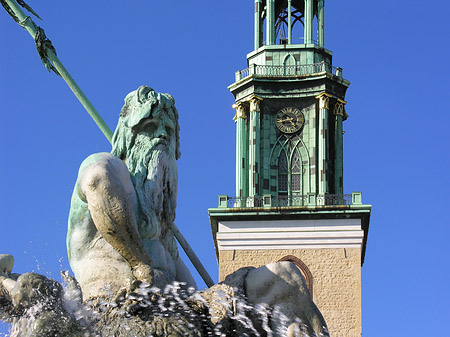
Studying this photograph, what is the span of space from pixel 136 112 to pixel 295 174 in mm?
48675

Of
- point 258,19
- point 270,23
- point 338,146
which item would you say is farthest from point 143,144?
point 258,19

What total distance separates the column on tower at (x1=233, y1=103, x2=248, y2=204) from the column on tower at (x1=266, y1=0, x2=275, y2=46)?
3.66 meters

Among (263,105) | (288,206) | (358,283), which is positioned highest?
(263,105)

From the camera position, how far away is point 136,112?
6750 mm

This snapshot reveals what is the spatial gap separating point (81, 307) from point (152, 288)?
0.36m

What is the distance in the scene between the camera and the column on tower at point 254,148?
54.8 meters

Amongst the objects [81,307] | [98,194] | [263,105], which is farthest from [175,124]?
[263,105]

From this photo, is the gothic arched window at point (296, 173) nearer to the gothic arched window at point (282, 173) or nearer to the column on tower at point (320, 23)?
the gothic arched window at point (282, 173)

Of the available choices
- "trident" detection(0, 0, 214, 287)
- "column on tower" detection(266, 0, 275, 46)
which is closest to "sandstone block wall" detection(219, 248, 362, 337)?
"column on tower" detection(266, 0, 275, 46)

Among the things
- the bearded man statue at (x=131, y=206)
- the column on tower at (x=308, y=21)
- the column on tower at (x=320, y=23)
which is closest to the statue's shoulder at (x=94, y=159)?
the bearded man statue at (x=131, y=206)

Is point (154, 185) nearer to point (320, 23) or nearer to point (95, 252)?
point (95, 252)

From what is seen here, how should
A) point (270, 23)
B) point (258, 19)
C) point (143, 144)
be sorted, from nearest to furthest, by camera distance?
point (143, 144) < point (270, 23) < point (258, 19)

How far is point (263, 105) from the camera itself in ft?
186

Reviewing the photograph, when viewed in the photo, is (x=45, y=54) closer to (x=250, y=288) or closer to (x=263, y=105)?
(x=250, y=288)
